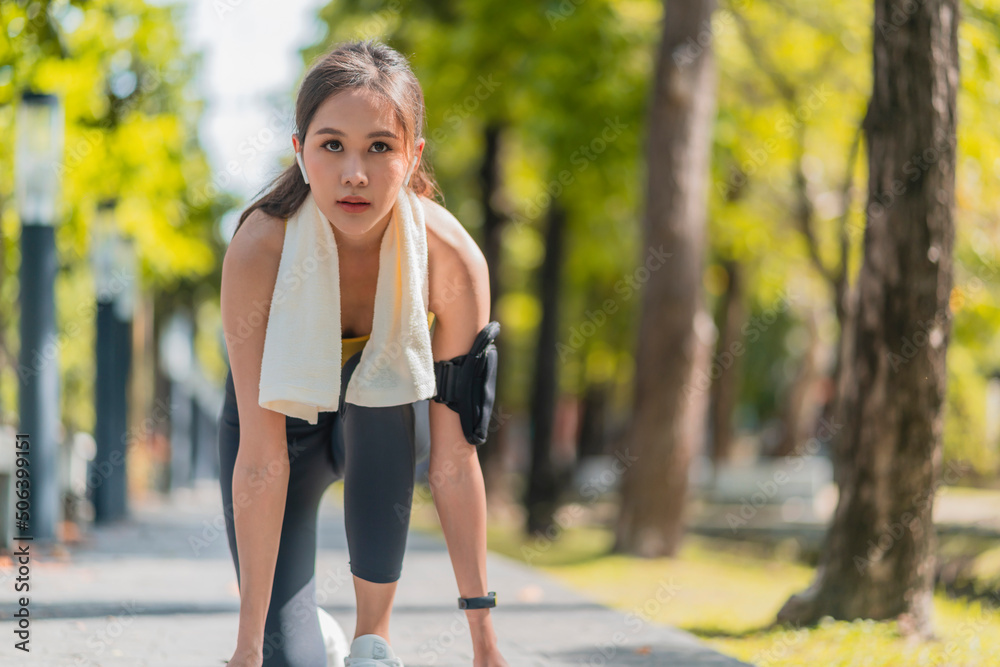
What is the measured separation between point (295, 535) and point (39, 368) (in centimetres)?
498

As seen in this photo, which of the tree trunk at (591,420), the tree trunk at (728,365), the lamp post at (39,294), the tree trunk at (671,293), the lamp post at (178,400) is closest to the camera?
the lamp post at (39,294)

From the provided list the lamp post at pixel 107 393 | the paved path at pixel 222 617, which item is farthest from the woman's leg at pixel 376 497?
the lamp post at pixel 107 393

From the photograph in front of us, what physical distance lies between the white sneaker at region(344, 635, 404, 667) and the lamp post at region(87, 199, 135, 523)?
793 cm

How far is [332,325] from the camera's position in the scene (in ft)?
9.16

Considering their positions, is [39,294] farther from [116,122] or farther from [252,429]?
[252,429]

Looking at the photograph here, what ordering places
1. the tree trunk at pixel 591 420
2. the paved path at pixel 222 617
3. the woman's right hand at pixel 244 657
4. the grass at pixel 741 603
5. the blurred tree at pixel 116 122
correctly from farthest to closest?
1. the tree trunk at pixel 591 420
2. the blurred tree at pixel 116 122
3. the grass at pixel 741 603
4. the paved path at pixel 222 617
5. the woman's right hand at pixel 244 657

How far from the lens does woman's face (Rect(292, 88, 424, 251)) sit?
2723 mm

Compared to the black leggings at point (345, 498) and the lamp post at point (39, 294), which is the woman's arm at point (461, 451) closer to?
the black leggings at point (345, 498)

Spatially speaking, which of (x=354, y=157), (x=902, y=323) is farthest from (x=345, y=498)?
(x=902, y=323)

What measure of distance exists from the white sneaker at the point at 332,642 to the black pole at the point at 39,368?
472 cm

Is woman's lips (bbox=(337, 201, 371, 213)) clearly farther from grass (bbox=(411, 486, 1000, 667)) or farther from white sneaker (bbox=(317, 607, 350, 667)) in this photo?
grass (bbox=(411, 486, 1000, 667))

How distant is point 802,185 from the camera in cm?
1350

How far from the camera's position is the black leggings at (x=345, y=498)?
2953mm

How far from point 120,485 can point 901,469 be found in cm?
798
